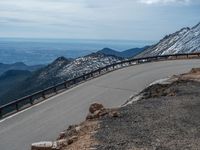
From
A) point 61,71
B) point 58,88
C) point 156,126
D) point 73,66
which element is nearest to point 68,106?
point 58,88

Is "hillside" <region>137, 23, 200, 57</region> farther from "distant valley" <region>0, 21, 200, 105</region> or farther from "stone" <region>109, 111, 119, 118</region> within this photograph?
"stone" <region>109, 111, 119, 118</region>

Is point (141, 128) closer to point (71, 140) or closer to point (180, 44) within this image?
point (71, 140)

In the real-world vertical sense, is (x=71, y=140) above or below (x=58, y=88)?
above

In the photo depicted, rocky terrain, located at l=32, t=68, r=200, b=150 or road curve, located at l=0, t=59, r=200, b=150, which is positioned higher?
rocky terrain, located at l=32, t=68, r=200, b=150

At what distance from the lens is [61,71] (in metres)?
122

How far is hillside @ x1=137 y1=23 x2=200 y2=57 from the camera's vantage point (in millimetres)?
138375

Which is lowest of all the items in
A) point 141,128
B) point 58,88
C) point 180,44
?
point 180,44

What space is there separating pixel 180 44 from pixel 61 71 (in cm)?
4810

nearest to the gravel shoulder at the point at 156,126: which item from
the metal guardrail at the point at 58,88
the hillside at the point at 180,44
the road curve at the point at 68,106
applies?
the road curve at the point at 68,106

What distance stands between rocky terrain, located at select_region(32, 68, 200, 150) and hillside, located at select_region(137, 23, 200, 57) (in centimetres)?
11353

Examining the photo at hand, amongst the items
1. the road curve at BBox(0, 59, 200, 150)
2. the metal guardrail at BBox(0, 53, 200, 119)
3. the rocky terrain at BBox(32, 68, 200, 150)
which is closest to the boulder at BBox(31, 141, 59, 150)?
the rocky terrain at BBox(32, 68, 200, 150)

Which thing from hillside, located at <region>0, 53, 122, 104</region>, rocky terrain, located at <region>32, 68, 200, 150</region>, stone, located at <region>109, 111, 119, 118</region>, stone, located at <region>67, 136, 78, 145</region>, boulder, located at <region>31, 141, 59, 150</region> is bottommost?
hillside, located at <region>0, 53, 122, 104</region>

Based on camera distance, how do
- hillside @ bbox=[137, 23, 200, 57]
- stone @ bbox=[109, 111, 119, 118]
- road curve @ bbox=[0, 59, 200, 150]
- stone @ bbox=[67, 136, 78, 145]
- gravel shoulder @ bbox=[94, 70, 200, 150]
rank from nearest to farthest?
gravel shoulder @ bbox=[94, 70, 200, 150], stone @ bbox=[67, 136, 78, 145], stone @ bbox=[109, 111, 119, 118], road curve @ bbox=[0, 59, 200, 150], hillside @ bbox=[137, 23, 200, 57]

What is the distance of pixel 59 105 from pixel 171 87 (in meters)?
5.86
